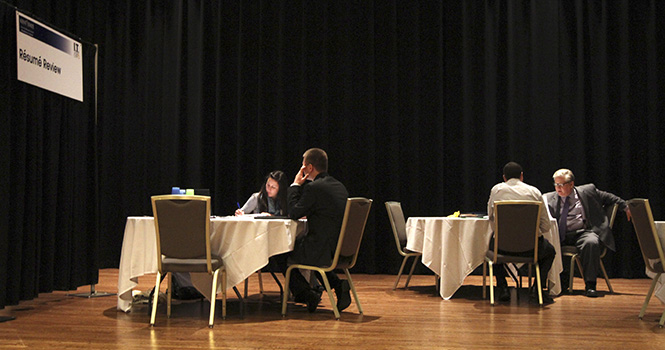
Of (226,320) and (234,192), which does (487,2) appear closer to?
(234,192)

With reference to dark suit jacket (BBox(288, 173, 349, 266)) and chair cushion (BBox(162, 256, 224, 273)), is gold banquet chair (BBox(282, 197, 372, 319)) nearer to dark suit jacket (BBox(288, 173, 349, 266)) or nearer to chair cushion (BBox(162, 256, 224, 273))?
dark suit jacket (BBox(288, 173, 349, 266))

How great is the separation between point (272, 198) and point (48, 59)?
234 cm

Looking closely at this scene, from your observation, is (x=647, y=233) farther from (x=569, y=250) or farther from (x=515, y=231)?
(x=569, y=250)

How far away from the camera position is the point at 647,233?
463cm

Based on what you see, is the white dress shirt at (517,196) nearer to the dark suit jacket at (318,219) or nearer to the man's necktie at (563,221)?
the man's necktie at (563,221)

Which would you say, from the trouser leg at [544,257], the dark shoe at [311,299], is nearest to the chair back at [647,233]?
the trouser leg at [544,257]

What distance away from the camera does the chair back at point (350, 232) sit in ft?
15.2

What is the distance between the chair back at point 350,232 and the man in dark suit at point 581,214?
2.66 m

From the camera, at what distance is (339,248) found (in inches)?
182

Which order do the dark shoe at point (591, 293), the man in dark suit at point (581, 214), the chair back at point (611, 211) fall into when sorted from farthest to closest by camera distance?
1. the chair back at point (611, 211)
2. the man in dark suit at point (581, 214)
3. the dark shoe at point (591, 293)

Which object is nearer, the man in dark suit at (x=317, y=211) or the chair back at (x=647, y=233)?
the chair back at (x=647, y=233)

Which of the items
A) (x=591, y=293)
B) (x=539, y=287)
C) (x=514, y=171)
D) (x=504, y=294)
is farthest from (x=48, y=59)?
(x=591, y=293)

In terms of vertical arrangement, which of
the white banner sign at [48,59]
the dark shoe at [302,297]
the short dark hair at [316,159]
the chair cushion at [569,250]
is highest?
the white banner sign at [48,59]

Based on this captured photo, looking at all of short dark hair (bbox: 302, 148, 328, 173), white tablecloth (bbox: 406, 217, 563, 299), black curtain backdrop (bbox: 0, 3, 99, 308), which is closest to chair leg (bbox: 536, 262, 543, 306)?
white tablecloth (bbox: 406, 217, 563, 299)
